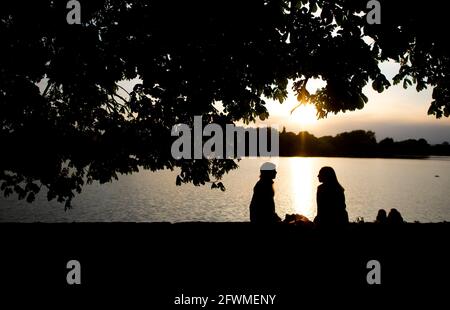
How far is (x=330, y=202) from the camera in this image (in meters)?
7.35

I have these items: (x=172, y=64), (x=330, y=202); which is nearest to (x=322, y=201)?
(x=330, y=202)

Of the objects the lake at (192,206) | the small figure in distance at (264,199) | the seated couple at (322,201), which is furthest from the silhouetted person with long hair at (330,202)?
the lake at (192,206)

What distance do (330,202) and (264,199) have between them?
1.26 m

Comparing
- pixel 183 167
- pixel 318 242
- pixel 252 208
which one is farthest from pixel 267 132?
pixel 318 242

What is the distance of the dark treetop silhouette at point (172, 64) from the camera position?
6496mm

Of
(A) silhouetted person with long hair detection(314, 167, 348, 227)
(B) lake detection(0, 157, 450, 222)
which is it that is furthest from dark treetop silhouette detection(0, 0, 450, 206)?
(B) lake detection(0, 157, 450, 222)

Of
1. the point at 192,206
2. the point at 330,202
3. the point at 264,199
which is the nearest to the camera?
the point at 330,202

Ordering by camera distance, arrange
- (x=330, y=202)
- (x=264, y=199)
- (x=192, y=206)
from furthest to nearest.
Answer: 1. (x=192, y=206)
2. (x=264, y=199)
3. (x=330, y=202)

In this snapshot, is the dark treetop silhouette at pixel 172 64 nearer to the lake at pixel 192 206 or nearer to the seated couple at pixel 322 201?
the seated couple at pixel 322 201

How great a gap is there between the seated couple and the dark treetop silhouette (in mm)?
1424

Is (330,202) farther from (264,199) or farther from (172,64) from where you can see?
(172,64)

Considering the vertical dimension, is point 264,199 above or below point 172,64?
below

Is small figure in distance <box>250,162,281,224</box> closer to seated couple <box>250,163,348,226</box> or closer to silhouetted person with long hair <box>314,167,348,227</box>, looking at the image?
seated couple <box>250,163,348,226</box>

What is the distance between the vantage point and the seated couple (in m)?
7.29
